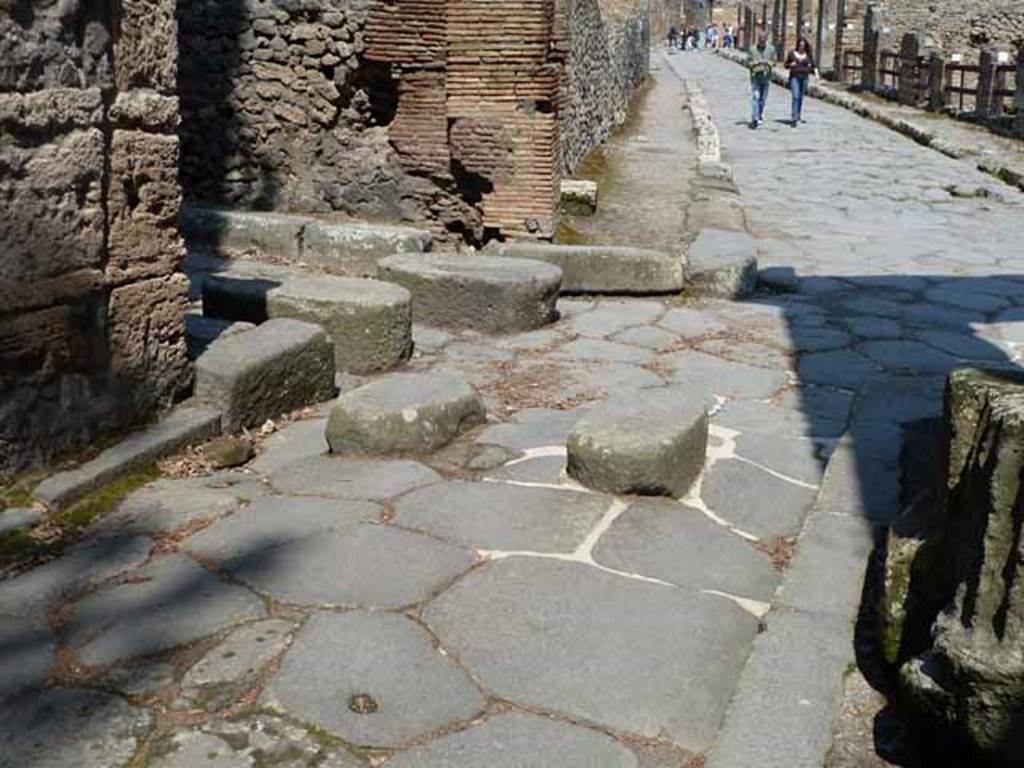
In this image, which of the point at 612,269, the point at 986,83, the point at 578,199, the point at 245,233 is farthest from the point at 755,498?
the point at 986,83

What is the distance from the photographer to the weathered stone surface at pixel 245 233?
7.05 meters

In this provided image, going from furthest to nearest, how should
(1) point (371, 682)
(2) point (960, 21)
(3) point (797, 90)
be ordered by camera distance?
(2) point (960, 21), (3) point (797, 90), (1) point (371, 682)

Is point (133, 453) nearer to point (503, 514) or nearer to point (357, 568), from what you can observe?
point (357, 568)

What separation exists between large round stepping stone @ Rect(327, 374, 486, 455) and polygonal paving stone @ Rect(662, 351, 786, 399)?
114 centimetres

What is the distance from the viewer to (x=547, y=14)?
7.10 metres

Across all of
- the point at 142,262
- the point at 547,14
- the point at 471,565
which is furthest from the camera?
the point at 547,14

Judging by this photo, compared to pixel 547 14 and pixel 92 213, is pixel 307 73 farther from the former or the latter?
pixel 92 213

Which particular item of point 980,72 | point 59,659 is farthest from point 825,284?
point 980,72

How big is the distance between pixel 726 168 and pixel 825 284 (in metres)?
4.63

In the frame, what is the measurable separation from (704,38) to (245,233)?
62913mm

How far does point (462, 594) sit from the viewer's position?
288 centimetres

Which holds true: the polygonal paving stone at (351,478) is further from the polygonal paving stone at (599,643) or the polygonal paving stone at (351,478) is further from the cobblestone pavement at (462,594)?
the polygonal paving stone at (599,643)

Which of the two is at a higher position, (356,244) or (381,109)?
(381,109)

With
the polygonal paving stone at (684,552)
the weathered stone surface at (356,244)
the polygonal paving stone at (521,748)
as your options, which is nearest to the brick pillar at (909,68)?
the weathered stone surface at (356,244)
